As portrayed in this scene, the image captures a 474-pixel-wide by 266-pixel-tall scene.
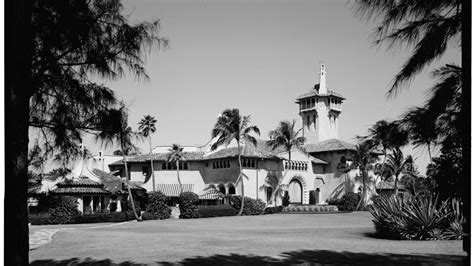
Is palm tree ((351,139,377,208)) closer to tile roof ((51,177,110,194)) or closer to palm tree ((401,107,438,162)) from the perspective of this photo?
tile roof ((51,177,110,194))

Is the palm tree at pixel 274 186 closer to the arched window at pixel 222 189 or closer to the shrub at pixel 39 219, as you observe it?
the arched window at pixel 222 189

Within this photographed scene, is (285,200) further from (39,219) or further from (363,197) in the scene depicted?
(39,219)

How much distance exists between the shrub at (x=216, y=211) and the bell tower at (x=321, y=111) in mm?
32616

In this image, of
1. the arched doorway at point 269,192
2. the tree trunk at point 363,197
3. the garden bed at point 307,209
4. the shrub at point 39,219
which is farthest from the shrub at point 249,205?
the shrub at point 39,219

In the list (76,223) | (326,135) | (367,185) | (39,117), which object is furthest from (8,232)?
(326,135)

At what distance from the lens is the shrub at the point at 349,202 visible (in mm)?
60188

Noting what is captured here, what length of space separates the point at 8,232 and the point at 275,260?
10.6 metres

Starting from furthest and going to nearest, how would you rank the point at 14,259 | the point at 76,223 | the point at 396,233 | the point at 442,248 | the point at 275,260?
the point at 76,223 < the point at 396,233 < the point at 442,248 < the point at 275,260 < the point at 14,259

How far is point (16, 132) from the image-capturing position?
200 inches

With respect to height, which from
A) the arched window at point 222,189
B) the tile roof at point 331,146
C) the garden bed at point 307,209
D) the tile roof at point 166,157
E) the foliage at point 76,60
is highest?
the tile roof at point 331,146

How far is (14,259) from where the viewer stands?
5023mm

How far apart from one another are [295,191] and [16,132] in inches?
2378

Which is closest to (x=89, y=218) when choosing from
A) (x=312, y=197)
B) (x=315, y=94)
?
(x=312, y=197)

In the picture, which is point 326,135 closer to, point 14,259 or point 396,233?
point 396,233
